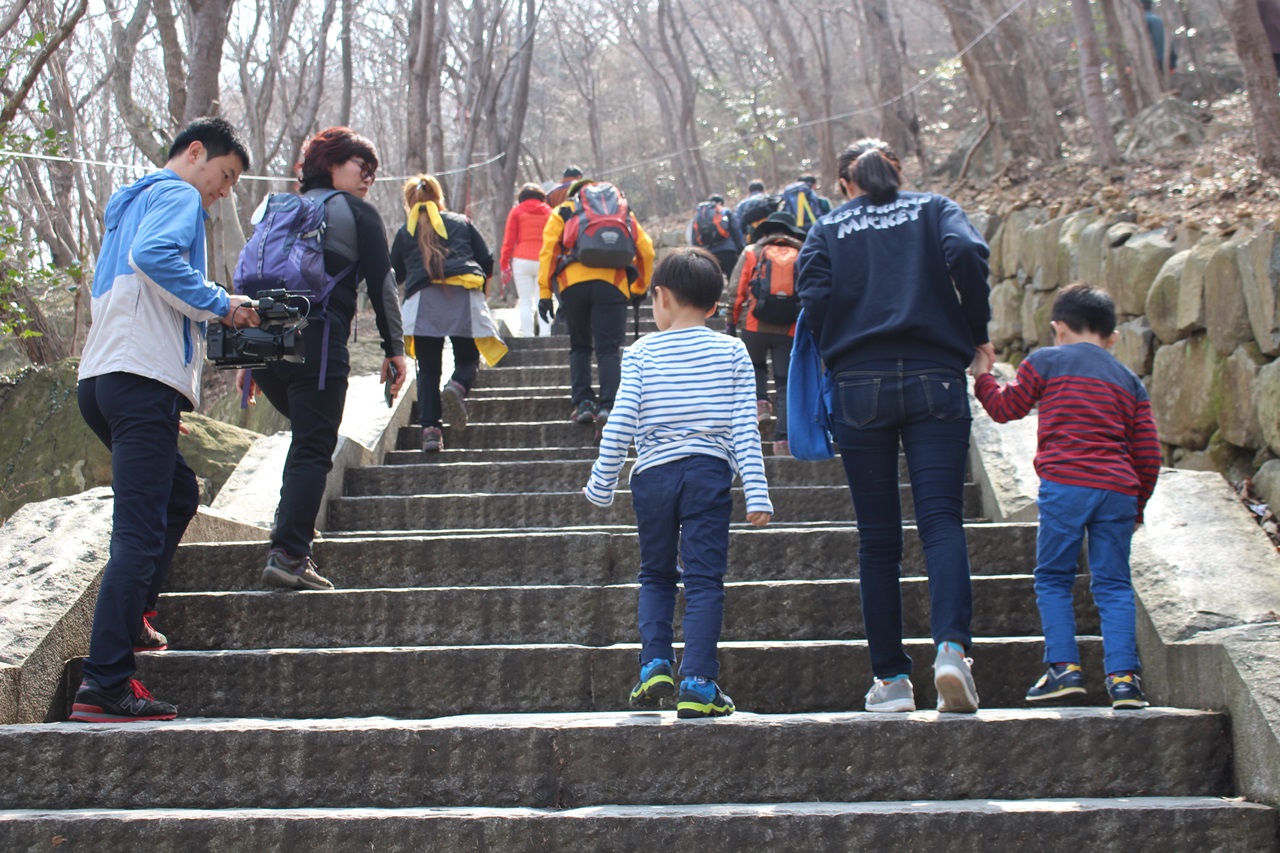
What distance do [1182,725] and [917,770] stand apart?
0.75 metres

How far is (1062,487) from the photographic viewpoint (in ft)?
13.0

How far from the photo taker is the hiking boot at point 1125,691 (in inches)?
141

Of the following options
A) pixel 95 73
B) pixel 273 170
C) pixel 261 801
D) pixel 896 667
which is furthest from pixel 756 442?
pixel 273 170

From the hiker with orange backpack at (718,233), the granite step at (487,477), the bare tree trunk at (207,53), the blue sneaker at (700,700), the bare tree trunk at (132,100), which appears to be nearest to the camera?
the blue sneaker at (700,700)

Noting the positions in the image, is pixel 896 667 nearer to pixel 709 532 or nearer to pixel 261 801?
pixel 709 532

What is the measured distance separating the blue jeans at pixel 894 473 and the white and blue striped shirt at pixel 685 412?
0.33 m

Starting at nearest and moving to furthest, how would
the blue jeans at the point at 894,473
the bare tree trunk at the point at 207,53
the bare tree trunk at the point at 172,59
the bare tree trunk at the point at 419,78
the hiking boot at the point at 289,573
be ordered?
the blue jeans at the point at 894,473 < the hiking boot at the point at 289,573 < the bare tree trunk at the point at 207,53 < the bare tree trunk at the point at 172,59 < the bare tree trunk at the point at 419,78

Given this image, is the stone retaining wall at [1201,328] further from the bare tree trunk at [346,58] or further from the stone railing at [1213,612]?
the bare tree trunk at [346,58]

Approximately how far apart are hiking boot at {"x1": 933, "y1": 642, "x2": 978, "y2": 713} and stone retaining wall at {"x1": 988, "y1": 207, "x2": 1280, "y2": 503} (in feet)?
8.28

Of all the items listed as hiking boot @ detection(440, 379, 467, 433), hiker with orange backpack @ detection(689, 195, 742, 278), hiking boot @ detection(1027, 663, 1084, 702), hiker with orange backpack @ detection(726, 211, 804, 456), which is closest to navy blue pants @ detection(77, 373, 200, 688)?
hiking boot @ detection(1027, 663, 1084, 702)

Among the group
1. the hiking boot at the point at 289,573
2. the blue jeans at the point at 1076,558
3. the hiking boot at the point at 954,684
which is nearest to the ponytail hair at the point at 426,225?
the hiking boot at the point at 289,573

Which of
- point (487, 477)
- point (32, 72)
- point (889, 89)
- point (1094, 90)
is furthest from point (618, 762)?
point (889, 89)

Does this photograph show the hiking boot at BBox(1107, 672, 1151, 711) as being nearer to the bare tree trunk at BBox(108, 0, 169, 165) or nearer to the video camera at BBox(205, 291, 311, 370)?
the video camera at BBox(205, 291, 311, 370)

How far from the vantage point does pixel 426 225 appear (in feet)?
22.7
